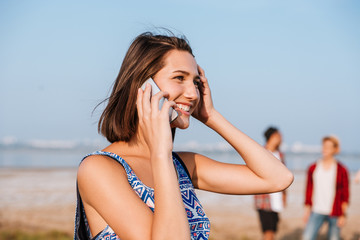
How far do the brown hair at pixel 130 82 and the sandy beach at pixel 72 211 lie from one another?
7109 mm

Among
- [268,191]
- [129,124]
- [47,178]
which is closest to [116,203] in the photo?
[129,124]

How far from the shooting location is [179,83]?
88.0 inches

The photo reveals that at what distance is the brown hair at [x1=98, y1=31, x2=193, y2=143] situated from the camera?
220 centimetres

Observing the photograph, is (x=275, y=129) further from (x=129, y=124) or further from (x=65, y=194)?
(x=65, y=194)

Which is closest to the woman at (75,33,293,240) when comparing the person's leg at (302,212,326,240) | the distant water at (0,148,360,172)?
the person's leg at (302,212,326,240)

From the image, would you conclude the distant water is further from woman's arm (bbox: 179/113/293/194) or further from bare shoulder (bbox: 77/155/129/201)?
bare shoulder (bbox: 77/155/129/201)

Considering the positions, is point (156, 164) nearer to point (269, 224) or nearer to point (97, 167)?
point (97, 167)

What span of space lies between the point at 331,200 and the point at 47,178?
1502cm

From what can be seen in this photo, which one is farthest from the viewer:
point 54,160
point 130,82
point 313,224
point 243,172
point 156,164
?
point 54,160

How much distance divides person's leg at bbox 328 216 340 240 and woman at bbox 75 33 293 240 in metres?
5.40

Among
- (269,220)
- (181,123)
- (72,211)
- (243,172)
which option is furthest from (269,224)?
(72,211)

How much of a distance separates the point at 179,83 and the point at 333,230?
6224mm

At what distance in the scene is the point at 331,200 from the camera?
7453 millimetres

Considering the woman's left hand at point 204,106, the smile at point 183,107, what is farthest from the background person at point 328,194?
the smile at point 183,107
